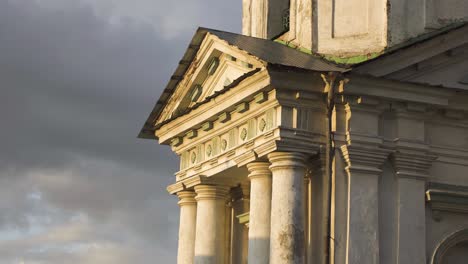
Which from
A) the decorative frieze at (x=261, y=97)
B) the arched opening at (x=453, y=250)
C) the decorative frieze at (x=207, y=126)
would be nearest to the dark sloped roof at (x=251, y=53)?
the decorative frieze at (x=261, y=97)

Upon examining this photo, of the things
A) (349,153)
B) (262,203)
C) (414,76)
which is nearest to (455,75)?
(414,76)

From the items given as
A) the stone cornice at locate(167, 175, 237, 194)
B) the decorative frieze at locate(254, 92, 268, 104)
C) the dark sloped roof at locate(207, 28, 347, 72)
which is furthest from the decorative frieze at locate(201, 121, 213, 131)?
the decorative frieze at locate(254, 92, 268, 104)

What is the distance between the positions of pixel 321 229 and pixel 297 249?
2.47 ft

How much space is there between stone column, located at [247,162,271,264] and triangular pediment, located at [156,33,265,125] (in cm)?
165

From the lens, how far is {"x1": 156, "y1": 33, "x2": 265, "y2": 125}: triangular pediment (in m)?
18.9

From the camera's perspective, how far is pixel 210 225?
810 inches

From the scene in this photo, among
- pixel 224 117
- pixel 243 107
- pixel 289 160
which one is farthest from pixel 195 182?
pixel 289 160

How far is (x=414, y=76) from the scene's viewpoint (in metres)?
18.2

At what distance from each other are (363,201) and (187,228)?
Answer: 5.08 meters

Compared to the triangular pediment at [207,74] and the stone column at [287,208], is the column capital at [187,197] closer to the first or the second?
the triangular pediment at [207,74]

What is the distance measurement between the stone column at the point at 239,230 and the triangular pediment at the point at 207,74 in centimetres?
206

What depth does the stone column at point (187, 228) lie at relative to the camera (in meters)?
21.4

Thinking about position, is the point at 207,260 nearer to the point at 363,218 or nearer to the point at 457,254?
the point at 363,218

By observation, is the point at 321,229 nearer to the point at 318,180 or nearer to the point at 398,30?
the point at 318,180
